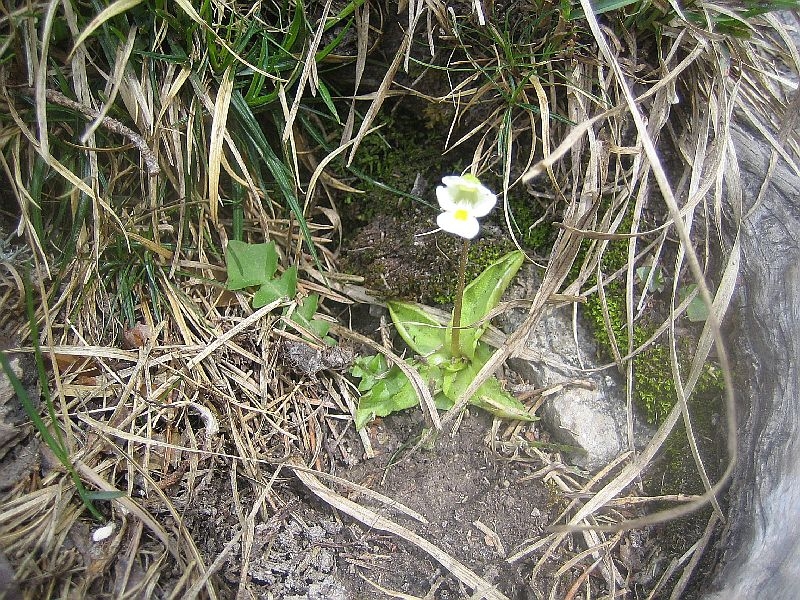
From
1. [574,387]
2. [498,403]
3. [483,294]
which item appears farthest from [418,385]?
[574,387]

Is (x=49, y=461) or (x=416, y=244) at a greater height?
(x=416, y=244)

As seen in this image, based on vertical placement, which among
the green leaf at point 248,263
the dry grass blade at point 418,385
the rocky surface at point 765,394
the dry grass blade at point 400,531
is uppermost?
the rocky surface at point 765,394

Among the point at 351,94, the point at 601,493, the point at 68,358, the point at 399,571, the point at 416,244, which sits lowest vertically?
the point at 399,571

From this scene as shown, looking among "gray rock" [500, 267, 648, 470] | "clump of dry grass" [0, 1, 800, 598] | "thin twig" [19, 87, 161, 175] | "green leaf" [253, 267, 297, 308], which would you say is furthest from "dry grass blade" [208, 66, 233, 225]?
"gray rock" [500, 267, 648, 470]

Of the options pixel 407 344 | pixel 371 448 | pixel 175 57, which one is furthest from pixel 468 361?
pixel 175 57

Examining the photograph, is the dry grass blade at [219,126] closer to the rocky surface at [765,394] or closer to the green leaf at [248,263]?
the green leaf at [248,263]

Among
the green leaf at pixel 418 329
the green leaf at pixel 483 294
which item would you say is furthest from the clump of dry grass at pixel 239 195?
the green leaf at pixel 418 329

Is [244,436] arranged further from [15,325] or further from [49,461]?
[15,325]
